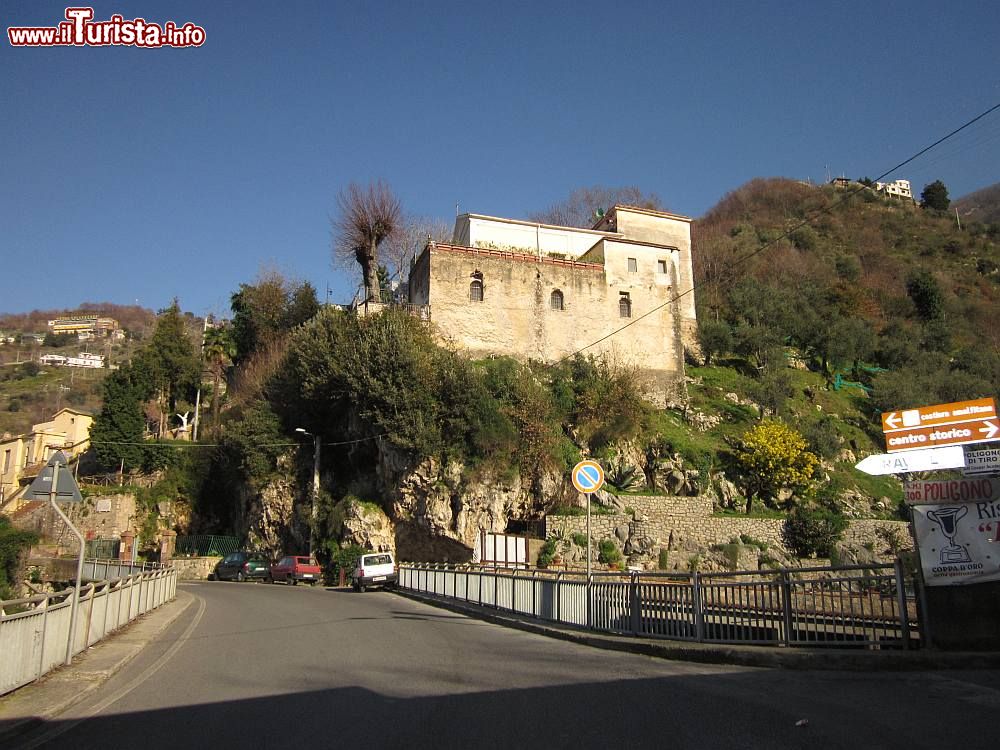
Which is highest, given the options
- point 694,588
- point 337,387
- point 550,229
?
point 550,229

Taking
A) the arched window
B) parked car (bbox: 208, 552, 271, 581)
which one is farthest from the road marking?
the arched window

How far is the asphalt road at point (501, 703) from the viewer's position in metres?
6.09

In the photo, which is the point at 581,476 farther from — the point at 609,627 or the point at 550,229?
the point at 550,229

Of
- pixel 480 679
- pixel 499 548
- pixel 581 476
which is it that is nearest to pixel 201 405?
pixel 499 548

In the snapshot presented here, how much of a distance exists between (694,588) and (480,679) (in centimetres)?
390

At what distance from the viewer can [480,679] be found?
344 inches

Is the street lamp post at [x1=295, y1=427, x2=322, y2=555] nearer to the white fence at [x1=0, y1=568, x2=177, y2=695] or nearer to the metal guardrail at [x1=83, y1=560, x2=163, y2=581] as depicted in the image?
the metal guardrail at [x1=83, y1=560, x2=163, y2=581]

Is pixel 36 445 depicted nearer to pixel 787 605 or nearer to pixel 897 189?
pixel 787 605

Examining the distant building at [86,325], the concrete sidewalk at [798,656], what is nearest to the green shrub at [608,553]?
the concrete sidewalk at [798,656]

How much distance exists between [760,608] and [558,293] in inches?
1256

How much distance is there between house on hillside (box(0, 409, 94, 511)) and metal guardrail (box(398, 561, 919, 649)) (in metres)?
50.8

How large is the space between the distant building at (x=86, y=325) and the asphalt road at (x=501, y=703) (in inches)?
5370

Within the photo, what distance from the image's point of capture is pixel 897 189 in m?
128

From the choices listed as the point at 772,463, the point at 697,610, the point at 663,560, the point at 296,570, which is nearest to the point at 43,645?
the point at 697,610
